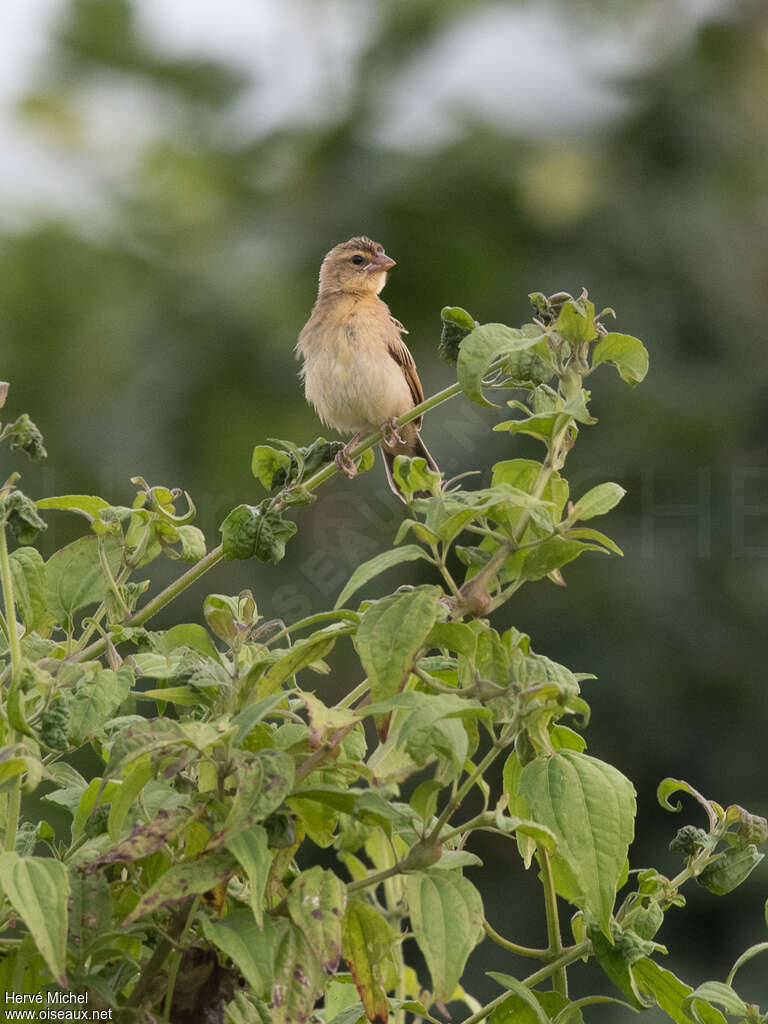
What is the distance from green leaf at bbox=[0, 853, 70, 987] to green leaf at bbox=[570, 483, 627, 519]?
0.75 meters

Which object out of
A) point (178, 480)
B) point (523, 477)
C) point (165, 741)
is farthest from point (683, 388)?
point (165, 741)

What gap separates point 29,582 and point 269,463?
0.45m

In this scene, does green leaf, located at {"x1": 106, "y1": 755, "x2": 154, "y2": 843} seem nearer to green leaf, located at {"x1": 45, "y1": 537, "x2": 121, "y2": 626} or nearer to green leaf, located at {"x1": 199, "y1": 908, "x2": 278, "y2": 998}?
green leaf, located at {"x1": 199, "y1": 908, "x2": 278, "y2": 998}

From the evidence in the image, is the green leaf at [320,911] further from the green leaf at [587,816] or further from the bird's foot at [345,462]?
the bird's foot at [345,462]

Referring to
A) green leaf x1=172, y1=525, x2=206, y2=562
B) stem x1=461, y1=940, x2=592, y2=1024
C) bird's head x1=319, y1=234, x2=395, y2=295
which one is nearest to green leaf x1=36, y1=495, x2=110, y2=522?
green leaf x1=172, y1=525, x2=206, y2=562

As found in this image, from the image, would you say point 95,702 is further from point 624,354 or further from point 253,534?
point 624,354

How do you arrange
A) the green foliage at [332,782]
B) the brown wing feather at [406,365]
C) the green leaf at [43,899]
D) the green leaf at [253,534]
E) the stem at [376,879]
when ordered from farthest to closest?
the brown wing feather at [406,365] → the green leaf at [253,534] → the stem at [376,879] → the green foliage at [332,782] → the green leaf at [43,899]

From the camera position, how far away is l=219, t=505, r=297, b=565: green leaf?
181 cm

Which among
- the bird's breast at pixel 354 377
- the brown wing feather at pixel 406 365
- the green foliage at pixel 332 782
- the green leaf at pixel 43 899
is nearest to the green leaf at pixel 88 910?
the green foliage at pixel 332 782

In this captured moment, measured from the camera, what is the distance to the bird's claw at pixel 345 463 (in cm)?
206

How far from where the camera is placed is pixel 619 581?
627cm

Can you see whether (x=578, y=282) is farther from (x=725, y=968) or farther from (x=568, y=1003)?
(x=568, y=1003)

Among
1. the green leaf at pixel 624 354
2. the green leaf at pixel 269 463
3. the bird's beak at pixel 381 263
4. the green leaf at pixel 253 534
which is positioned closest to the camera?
the green leaf at pixel 624 354

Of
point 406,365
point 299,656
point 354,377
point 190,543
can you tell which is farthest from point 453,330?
point 406,365
